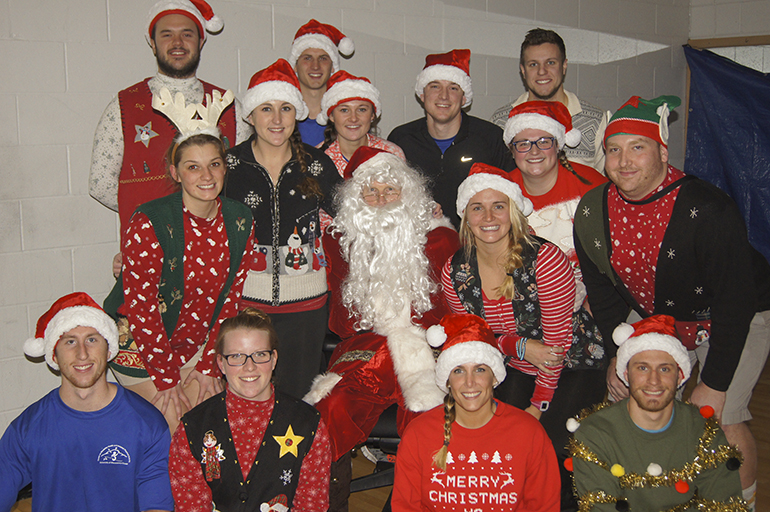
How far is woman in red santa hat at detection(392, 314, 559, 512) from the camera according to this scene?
2.09 meters

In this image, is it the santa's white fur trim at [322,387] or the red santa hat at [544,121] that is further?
the red santa hat at [544,121]

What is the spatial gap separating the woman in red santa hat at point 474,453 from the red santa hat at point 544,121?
1.08 meters

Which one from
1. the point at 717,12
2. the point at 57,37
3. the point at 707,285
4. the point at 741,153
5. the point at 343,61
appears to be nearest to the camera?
the point at 707,285

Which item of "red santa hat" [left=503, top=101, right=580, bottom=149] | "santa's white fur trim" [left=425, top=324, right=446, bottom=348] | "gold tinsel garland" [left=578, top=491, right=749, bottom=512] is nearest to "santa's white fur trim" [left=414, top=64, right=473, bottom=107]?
"red santa hat" [left=503, top=101, right=580, bottom=149]

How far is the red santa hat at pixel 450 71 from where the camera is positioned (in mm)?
3502

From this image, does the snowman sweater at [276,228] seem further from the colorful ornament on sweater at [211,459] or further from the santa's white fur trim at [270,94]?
the colorful ornament on sweater at [211,459]

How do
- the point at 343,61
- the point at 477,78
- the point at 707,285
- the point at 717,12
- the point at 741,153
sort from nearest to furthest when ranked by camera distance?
the point at 707,285 → the point at 343,61 → the point at 477,78 → the point at 741,153 → the point at 717,12

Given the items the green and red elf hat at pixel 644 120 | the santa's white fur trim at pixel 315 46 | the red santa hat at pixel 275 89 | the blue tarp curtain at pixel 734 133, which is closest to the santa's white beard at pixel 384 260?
the red santa hat at pixel 275 89

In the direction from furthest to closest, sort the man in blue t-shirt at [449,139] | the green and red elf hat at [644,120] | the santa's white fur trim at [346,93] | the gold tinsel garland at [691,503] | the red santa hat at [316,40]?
1. the red santa hat at [316,40]
2. the man in blue t-shirt at [449,139]
3. the santa's white fur trim at [346,93]
4. the green and red elf hat at [644,120]
5. the gold tinsel garland at [691,503]

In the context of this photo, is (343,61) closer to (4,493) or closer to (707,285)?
(707,285)

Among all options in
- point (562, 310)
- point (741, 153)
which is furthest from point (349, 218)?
point (741, 153)

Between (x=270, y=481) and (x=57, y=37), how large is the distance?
230cm

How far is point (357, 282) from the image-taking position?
2.85 meters

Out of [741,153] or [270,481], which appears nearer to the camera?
[270,481]
